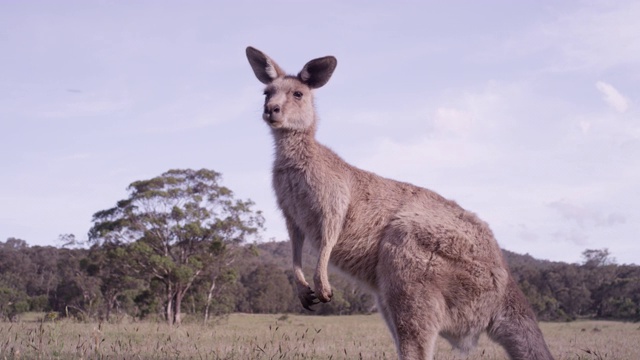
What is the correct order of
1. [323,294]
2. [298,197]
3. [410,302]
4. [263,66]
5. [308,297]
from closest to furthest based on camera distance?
[410,302], [323,294], [308,297], [298,197], [263,66]

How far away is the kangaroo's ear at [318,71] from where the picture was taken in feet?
23.2

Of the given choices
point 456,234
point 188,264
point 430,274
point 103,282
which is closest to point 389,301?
point 430,274

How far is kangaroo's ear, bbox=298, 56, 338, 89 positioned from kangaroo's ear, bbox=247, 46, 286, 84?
32 cm

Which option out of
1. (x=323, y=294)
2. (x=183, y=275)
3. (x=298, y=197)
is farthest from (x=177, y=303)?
(x=323, y=294)

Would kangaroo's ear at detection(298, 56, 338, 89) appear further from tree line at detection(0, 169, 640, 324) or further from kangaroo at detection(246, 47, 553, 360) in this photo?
tree line at detection(0, 169, 640, 324)

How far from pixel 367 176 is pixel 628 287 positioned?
117 feet

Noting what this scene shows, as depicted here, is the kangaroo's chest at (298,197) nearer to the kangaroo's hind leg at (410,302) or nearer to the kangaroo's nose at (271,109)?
the kangaroo's nose at (271,109)

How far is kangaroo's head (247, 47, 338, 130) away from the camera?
681 cm

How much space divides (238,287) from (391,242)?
37733 millimetres

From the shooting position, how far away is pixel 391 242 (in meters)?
6.12

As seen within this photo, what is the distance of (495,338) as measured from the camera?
596 cm

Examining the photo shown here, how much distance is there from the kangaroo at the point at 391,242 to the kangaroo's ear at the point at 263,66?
0.01 metres

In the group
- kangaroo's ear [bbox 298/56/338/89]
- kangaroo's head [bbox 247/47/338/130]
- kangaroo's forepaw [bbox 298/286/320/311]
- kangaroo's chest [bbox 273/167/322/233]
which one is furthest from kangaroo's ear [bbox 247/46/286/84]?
kangaroo's forepaw [bbox 298/286/320/311]

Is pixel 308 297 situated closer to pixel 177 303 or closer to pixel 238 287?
pixel 177 303
